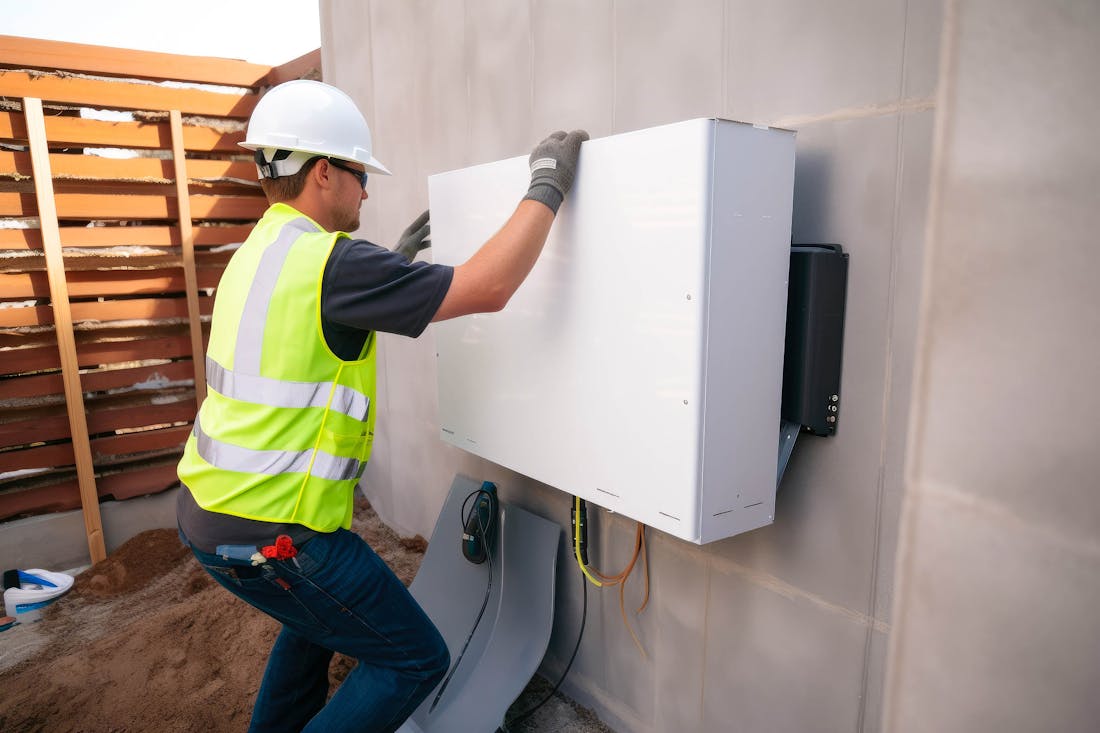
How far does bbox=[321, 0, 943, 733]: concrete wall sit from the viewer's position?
46.9 inches

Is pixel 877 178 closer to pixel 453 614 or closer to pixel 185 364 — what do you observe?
pixel 453 614

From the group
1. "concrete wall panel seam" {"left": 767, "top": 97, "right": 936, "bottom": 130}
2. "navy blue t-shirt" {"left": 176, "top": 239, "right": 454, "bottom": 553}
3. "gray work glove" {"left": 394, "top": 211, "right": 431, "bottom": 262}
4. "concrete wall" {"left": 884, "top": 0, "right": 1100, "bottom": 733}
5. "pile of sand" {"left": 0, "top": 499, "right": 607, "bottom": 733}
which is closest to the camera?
"concrete wall" {"left": 884, "top": 0, "right": 1100, "bottom": 733}

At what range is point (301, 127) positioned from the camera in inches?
57.4

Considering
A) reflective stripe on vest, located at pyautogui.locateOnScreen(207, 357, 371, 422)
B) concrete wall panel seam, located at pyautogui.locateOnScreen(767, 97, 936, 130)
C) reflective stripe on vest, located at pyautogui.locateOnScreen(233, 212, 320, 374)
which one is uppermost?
concrete wall panel seam, located at pyautogui.locateOnScreen(767, 97, 936, 130)

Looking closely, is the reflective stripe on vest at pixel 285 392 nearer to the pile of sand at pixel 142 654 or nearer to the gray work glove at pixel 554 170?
the gray work glove at pixel 554 170

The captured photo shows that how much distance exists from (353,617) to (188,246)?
9.58ft

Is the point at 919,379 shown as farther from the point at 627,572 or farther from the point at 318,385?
the point at 627,572

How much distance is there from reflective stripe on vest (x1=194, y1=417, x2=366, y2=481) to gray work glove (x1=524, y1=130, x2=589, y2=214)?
71 centimetres

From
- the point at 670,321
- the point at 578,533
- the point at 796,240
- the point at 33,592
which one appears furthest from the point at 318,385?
Answer: the point at 33,592

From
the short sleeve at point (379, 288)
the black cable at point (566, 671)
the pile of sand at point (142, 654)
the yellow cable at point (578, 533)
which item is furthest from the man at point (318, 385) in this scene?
the pile of sand at point (142, 654)

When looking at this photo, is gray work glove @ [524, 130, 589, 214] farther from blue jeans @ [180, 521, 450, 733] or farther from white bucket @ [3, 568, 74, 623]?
white bucket @ [3, 568, 74, 623]

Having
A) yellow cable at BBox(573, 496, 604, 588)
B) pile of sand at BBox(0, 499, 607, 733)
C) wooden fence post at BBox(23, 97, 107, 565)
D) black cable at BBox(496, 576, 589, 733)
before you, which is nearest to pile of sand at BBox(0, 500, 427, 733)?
pile of sand at BBox(0, 499, 607, 733)

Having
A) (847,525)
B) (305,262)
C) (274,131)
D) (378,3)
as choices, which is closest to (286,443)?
(305,262)

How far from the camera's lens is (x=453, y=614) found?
91.6 inches
